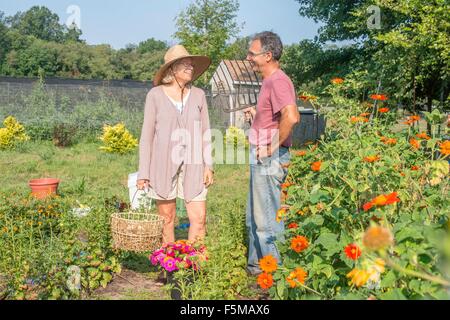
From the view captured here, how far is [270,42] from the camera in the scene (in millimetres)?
3424

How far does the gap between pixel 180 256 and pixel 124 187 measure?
15.7 ft

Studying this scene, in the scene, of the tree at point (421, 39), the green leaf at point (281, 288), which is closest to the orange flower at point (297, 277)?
the green leaf at point (281, 288)

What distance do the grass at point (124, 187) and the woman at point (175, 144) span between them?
316 mm

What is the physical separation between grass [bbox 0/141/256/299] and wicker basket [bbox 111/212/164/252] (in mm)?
349

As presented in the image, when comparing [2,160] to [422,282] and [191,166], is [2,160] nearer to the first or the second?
[191,166]

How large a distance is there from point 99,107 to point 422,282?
1355 centimetres

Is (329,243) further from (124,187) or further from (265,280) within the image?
(124,187)

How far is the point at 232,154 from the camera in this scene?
43.7ft

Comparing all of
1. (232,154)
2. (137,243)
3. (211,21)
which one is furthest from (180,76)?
(211,21)

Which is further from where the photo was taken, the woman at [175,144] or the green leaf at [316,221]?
the woman at [175,144]

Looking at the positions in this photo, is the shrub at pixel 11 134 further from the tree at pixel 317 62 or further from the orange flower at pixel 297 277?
the orange flower at pixel 297 277

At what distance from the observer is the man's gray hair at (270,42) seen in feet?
11.2

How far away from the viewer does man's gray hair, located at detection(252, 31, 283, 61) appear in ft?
11.2

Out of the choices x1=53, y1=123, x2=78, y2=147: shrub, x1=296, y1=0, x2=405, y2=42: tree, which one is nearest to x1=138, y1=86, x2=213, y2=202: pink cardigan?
x1=53, y1=123, x2=78, y2=147: shrub
